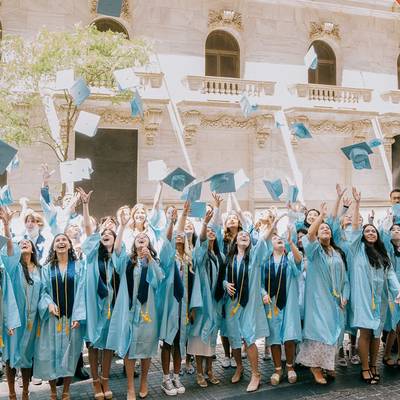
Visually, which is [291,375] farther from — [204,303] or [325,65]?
[325,65]

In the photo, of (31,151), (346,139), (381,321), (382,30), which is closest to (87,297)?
(381,321)

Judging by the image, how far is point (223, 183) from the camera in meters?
6.49

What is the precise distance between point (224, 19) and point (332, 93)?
461 cm

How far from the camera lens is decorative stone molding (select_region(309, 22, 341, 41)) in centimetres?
1783

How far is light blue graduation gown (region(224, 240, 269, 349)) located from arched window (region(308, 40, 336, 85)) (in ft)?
A: 45.2

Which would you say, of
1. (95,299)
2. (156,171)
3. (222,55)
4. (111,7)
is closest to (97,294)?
(95,299)

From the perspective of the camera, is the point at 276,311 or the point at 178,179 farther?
the point at 178,179

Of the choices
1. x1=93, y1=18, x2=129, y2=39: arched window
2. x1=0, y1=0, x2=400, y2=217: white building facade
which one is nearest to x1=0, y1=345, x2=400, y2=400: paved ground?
x1=0, y1=0, x2=400, y2=217: white building facade

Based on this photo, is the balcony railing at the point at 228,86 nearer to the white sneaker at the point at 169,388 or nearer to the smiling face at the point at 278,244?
the smiling face at the point at 278,244

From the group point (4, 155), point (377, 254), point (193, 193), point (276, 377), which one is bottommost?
point (276, 377)

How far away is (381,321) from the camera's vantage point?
6188 mm

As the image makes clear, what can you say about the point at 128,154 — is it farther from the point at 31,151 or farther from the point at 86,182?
the point at 31,151

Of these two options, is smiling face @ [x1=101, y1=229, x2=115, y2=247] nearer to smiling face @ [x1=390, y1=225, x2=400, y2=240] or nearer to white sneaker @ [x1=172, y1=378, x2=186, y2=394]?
white sneaker @ [x1=172, y1=378, x2=186, y2=394]

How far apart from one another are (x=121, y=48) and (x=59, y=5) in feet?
14.6
